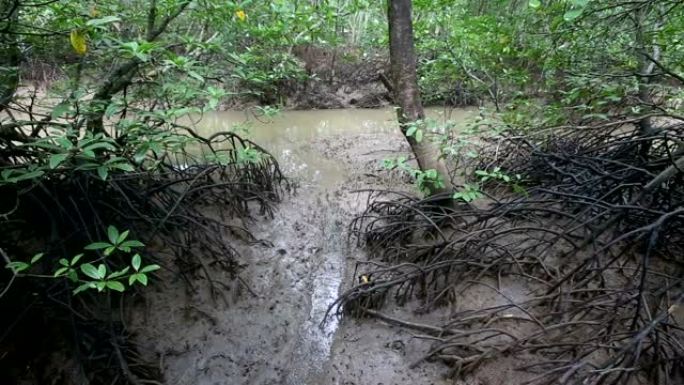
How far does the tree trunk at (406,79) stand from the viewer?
Answer: 132 inches

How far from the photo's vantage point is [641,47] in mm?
3076

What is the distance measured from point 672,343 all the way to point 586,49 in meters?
3.05

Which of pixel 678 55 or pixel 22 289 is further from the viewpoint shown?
pixel 678 55

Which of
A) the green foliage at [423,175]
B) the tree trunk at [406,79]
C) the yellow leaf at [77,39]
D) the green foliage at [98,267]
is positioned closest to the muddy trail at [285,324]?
the green foliage at [98,267]

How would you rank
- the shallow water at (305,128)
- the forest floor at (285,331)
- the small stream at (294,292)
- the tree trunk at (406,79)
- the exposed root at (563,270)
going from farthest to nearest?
the shallow water at (305,128) < the tree trunk at (406,79) < the small stream at (294,292) < the forest floor at (285,331) < the exposed root at (563,270)

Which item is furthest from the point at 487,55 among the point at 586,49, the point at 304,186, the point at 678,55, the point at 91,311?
the point at 91,311

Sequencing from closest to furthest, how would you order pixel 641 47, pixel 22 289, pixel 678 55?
pixel 22 289 → pixel 641 47 → pixel 678 55

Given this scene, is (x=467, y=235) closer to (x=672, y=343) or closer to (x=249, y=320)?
(x=672, y=343)

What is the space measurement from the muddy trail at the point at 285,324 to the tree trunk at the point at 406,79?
109cm

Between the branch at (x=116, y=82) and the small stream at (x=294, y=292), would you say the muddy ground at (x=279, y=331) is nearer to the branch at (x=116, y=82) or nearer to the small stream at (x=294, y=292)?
the small stream at (x=294, y=292)

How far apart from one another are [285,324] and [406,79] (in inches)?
93.1

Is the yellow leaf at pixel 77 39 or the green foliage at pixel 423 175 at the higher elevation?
the yellow leaf at pixel 77 39

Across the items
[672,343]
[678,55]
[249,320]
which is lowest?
[249,320]

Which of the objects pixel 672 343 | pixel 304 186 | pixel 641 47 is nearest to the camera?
pixel 672 343
